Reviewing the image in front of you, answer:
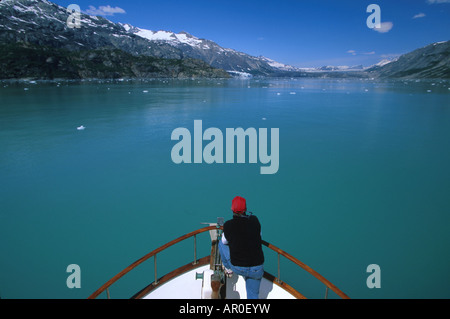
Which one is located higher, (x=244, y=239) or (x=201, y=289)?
(x=244, y=239)

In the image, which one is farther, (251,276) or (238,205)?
(251,276)

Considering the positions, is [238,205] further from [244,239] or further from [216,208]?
[216,208]

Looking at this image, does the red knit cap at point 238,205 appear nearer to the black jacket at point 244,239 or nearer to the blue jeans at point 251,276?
the black jacket at point 244,239

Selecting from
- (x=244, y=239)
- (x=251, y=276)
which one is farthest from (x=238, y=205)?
(x=251, y=276)

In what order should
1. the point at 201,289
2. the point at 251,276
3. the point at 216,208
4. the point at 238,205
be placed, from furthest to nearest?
the point at 216,208 < the point at 201,289 < the point at 251,276 < the point at 238,205

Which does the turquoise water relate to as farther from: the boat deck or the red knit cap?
the red knit cap

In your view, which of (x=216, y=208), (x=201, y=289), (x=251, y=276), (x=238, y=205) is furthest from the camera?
(x=216, y=208)

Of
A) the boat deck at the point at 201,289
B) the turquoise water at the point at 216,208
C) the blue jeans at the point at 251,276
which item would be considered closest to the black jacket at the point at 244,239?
the blue jeans at the point at 251,276

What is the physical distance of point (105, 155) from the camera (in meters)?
14.1

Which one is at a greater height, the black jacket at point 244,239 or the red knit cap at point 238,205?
the red knit cap at point 238,205

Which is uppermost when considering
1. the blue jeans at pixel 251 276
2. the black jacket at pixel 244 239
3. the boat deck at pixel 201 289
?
the black jacket at pixel 244 239

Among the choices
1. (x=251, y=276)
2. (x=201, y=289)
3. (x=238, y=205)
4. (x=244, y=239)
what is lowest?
(x=201, y=289)

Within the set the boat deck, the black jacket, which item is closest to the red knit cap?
the black jacket

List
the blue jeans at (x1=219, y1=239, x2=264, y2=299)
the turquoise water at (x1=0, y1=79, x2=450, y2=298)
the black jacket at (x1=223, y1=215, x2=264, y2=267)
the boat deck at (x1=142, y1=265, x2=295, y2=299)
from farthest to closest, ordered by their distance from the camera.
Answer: the turquoise water at (x1=0, y1=79, x2=450, y2=298), the boat deck at (x1=142, y1=265, x2=295, y2=299), the blue jeans at (x1=219, y1=239, x2=264, y2=299), the black jacket at (x1=223, y1=215, x2=264, y2=267)
